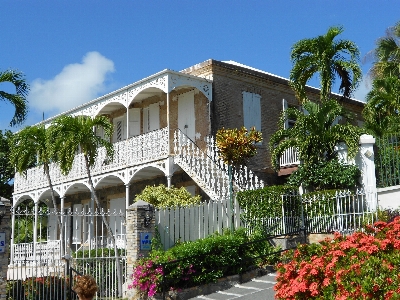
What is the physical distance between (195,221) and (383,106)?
9.56 metres

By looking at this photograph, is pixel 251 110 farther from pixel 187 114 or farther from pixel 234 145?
pixel 234 145

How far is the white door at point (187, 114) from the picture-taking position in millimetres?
21158

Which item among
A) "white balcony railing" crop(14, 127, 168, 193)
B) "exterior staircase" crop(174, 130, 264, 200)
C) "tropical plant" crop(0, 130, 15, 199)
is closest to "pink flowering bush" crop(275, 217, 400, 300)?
"exterior staircase" crop(174, 130, 264, 200)

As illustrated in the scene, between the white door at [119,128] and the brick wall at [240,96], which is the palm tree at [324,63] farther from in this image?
the white door at [119,128]

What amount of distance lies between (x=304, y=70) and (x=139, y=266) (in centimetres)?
1020

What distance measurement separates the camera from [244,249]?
13695 millimetres

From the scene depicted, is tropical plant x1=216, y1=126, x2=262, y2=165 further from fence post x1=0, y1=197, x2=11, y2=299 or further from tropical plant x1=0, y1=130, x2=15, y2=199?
tropical plant x1=0, y1=130, x2=15, y2=199

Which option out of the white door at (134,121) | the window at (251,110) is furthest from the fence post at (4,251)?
the white door at (134,121)

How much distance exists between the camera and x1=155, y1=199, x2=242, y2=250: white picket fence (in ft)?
43.5

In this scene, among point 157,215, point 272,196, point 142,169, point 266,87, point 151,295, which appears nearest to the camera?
point 151,295

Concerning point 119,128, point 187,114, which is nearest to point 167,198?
point 187,114

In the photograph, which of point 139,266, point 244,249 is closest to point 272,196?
point 244,249

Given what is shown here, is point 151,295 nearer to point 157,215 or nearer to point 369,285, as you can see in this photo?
point 157,215

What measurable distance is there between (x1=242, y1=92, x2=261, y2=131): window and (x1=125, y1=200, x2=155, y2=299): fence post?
986cm
